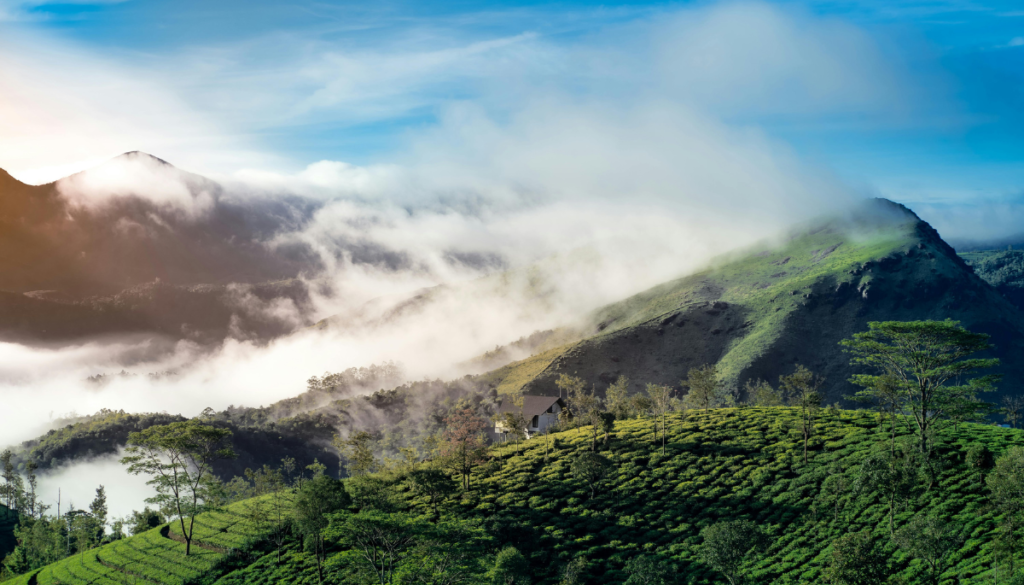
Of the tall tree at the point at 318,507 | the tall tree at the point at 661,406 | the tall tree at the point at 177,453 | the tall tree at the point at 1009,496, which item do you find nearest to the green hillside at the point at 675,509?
the tall tree at the point at 1009,496

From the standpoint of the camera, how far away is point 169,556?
89.0 metres

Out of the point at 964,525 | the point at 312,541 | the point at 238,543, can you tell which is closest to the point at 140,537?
the point at 238,543

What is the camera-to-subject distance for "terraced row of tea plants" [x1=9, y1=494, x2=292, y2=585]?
274 ft

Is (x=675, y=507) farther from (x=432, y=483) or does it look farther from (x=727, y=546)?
(x=432, y=483)

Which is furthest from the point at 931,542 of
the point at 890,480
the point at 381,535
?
the point at 381,535

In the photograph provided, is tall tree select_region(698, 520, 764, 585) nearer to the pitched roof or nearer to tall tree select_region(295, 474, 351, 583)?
tall tree select_region(295, 474, 351, 583)

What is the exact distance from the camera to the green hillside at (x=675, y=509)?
208 ft

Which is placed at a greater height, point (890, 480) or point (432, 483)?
point (432, 483)

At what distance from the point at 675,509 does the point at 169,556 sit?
70146 mm

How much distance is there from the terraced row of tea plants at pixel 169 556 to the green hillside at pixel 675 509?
28cm

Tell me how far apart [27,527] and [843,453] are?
6231 inches

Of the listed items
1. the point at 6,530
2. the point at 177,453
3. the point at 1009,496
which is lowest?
the point at 6,530

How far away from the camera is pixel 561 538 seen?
7200 centimetres

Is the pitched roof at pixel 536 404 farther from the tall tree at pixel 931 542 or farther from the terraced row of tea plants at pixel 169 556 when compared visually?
the tall tree at pixel 931 542
